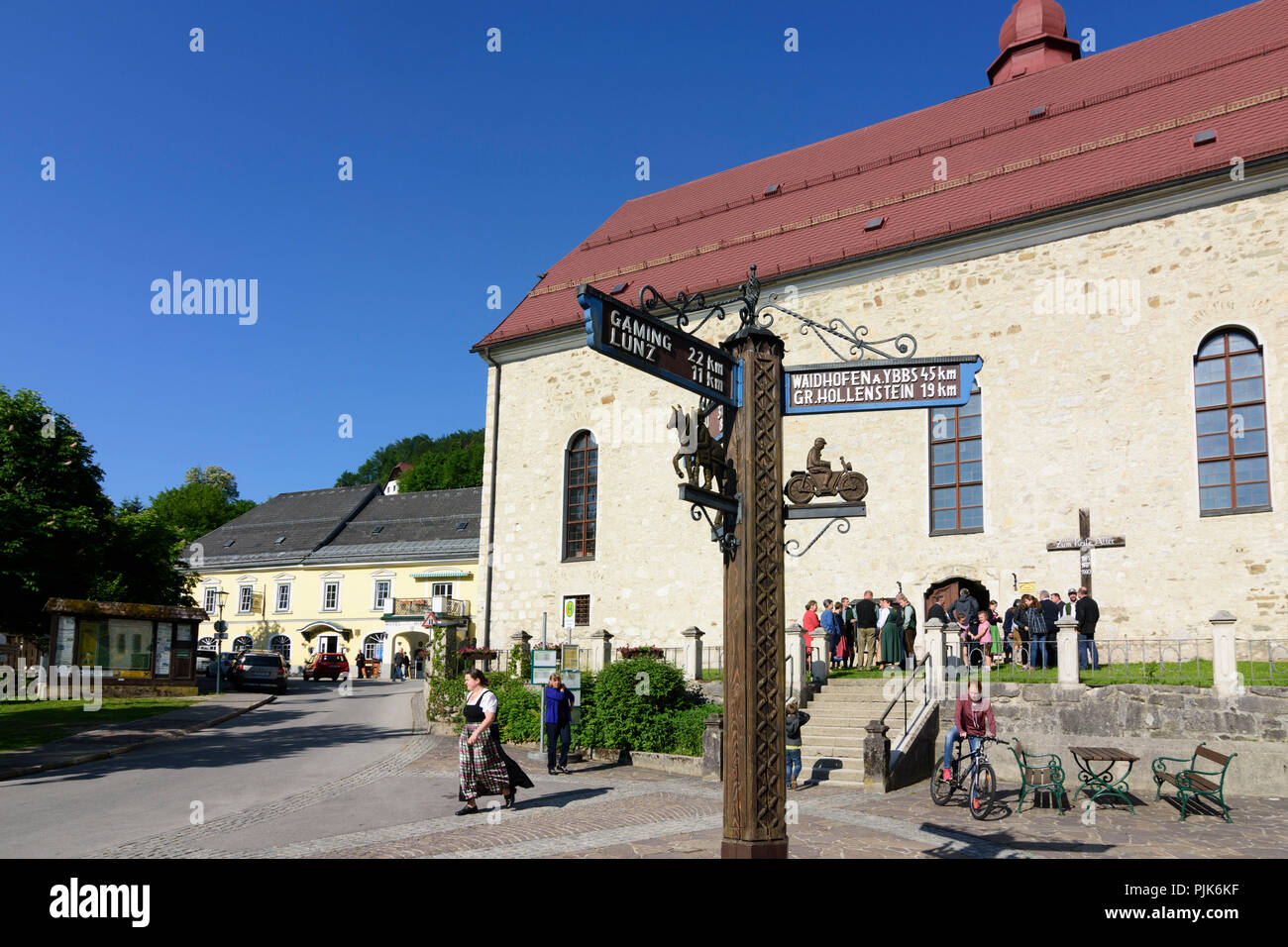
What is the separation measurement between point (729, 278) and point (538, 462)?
754 cm

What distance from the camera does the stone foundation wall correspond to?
502 inches

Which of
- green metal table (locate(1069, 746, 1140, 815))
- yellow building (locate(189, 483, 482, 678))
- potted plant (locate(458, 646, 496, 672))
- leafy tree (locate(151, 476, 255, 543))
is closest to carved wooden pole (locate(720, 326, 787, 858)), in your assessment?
green metal table (locate(1069, 746, 1140, 815))

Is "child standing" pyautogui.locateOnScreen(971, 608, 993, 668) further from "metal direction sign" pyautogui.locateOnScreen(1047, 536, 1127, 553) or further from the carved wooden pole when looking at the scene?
the carved wooden pole

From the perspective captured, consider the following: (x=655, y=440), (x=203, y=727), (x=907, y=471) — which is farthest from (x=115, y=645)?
(x=907, y=471)

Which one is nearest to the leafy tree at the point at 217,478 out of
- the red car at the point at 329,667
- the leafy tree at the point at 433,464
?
the leafy tree at the point at 433,464

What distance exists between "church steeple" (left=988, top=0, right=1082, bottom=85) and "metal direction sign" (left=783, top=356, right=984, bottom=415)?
27404 mm

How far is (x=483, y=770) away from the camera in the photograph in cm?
1107

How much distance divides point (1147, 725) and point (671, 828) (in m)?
7.61

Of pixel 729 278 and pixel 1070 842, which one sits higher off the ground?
pixel 729 278

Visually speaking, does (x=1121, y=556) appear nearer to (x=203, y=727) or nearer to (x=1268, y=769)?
(x=1268, y=769)

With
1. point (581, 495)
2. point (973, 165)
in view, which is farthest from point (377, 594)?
point (973, 165)

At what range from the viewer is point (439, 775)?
14.1 meters

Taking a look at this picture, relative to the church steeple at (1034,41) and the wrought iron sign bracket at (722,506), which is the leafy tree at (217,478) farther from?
the wrought iron sign bracket at (722,506)

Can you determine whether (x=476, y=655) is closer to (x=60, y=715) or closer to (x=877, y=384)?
(x=60, y=715)
